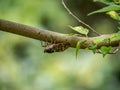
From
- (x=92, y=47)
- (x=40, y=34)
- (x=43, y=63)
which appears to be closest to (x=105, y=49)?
(x=92, y=47)

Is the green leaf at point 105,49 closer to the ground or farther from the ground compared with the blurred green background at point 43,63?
farther from the ground

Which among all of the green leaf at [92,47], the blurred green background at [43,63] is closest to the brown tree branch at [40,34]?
the green leaf at [92,47]

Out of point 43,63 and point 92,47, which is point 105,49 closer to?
point 92,47

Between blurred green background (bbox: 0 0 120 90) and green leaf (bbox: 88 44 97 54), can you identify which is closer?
green leaf (bbox: 88 44 97 54)

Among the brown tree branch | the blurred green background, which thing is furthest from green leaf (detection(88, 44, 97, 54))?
the blurred green background

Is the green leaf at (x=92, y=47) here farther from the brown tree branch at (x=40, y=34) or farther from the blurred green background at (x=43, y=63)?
the blurred green background at (x=43, y=63)

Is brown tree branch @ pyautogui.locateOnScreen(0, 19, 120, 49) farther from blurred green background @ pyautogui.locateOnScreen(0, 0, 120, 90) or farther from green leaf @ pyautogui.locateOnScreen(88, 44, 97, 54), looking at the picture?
blurred green background @ pyautogui.locateOnScreen(0, 0, 120, 90)

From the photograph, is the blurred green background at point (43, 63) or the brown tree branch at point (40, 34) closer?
the brown tree branch at point (40, 34)

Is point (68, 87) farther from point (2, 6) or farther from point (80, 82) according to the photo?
point (2, 6)

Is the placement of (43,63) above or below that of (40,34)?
below
